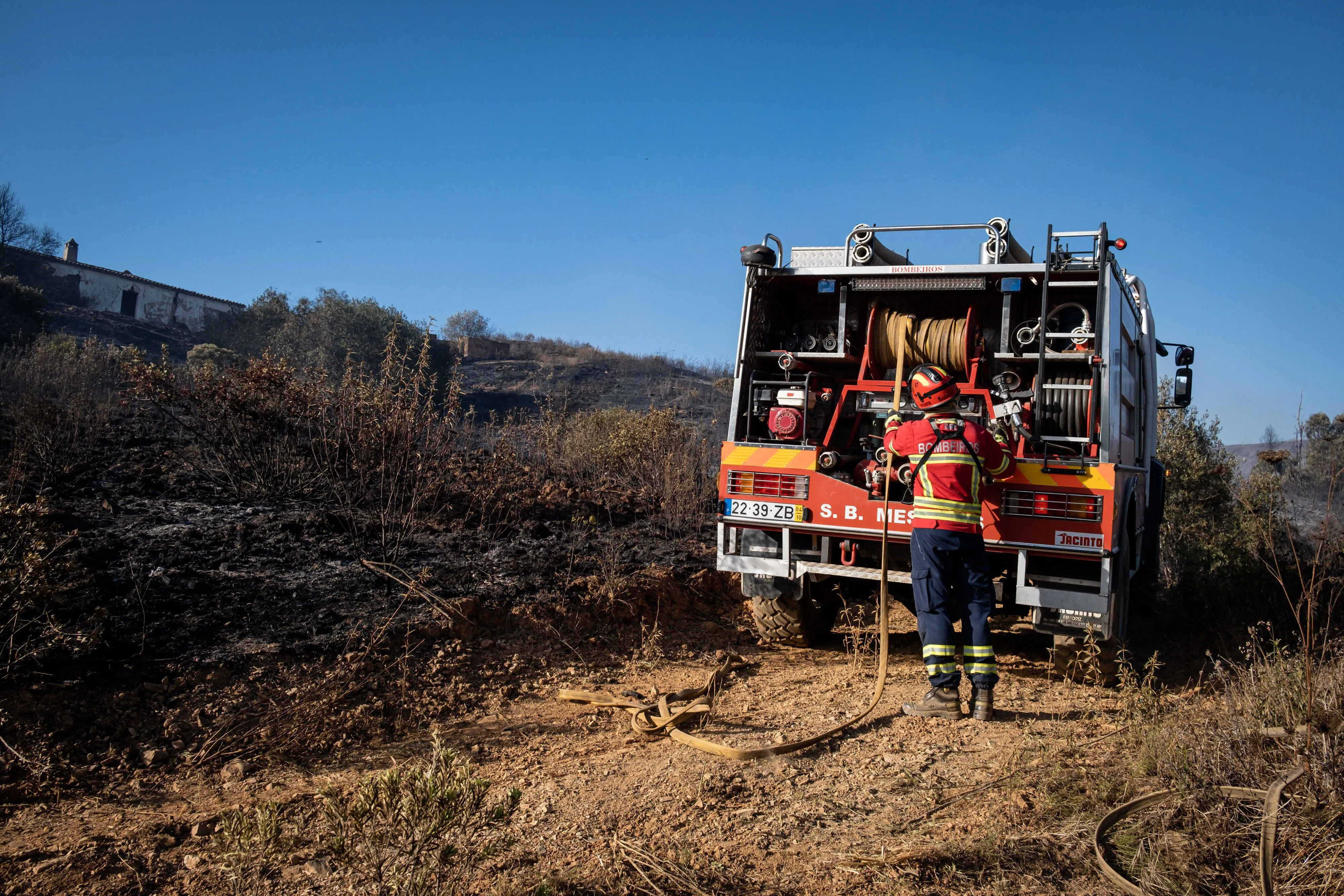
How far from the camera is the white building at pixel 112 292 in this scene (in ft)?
97.9

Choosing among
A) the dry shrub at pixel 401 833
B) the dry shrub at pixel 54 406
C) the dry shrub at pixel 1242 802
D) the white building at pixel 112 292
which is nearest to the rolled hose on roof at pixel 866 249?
the dry shrub at pixel 1242 802

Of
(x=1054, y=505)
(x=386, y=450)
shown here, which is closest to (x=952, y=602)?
(x=1054, y=505)

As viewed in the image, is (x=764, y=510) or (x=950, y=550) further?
(x=764, y=510)

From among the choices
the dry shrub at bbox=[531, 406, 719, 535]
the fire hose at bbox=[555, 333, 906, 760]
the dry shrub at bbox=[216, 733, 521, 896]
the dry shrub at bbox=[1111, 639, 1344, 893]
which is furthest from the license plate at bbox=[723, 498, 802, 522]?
the dry shrub at bbox=[216, 733, 521, 896]

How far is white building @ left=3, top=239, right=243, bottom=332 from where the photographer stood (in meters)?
29.8

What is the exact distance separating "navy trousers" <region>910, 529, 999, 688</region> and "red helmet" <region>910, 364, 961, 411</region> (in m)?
0.80

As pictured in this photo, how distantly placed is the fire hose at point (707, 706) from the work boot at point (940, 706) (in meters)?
0.24

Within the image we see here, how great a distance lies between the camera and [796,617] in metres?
6.38

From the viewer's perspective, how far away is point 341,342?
27.1m

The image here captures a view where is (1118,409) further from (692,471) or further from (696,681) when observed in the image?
(692,471)

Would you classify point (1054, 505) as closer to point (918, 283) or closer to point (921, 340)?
point (921, 340)

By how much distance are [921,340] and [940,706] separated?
2.76 metres

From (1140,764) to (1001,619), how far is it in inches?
195

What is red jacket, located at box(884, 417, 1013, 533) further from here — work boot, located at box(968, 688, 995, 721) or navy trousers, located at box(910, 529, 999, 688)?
work boot, located at box(968, 688, 995, 721)
